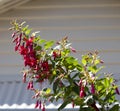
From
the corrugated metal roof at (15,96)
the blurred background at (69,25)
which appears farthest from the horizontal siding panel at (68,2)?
the corrugated metal roof at (15,96)

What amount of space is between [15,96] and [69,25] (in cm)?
132

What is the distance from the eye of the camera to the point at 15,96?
510cm

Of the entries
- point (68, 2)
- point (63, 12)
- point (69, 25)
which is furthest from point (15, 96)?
point (68, 2)

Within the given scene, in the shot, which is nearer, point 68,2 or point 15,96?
point 15,96

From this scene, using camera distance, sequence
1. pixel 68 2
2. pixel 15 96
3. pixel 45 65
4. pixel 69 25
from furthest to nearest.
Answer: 1. pixel 68 2
2. pixel 69 25
3. pixel 15 96
4. pixel 45 65

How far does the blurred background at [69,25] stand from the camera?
5680mm

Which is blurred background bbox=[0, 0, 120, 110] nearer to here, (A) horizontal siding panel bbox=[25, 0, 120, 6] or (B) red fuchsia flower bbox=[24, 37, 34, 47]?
(A) horizontal siding panel bbox=[25, 0, 120, 6]

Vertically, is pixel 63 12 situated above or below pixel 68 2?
below

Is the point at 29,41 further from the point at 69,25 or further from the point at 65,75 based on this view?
the point at 69,25

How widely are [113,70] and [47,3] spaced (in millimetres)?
1323

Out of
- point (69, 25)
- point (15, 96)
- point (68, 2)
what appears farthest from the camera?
point (68, 2)

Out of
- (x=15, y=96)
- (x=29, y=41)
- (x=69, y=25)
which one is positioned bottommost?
(x=15, y=96)

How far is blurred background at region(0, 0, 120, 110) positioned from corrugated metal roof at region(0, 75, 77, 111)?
21 mm

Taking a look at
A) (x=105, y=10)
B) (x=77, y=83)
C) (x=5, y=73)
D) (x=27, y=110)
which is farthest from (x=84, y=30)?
(x=77, y=83)
